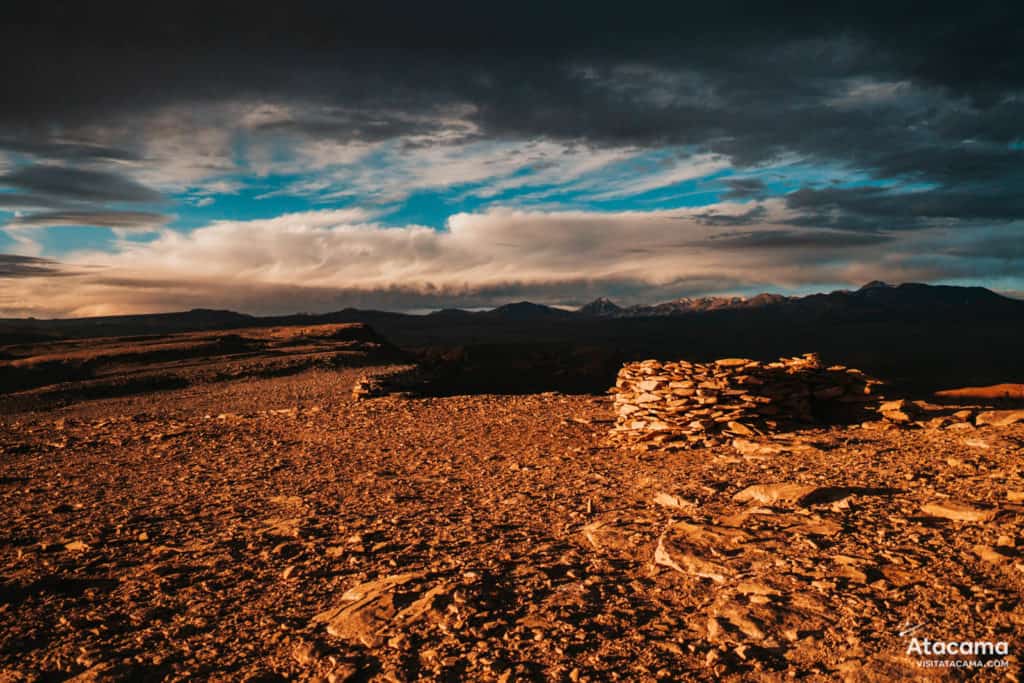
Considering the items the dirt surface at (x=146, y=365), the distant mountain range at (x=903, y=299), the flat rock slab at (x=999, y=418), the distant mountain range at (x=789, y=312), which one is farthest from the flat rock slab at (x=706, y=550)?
the distant mountain range at (x=903, y=299)

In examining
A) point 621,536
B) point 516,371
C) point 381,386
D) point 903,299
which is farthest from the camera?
point 903,299

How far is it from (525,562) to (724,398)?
5.96 meters

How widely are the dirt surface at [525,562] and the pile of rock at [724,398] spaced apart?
0.87 metres

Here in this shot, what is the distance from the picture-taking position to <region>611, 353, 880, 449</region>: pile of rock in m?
9.84

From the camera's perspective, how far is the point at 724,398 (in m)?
9.98

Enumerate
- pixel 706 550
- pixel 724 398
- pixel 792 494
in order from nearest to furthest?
pixel 706 550 < pixel 792 494 < pixel 724 398

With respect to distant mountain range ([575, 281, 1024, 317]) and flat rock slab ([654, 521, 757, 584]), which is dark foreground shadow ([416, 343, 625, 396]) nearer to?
flat rock slab ([654, 521, 757, 584])

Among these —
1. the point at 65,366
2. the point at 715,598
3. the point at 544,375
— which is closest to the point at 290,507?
the point at 715,598

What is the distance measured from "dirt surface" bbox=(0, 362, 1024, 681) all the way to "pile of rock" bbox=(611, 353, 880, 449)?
2.86 feet

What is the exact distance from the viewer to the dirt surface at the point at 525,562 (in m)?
3.74

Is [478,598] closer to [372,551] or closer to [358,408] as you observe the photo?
[372,551]

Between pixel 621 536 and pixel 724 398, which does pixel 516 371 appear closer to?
pixel 724 398

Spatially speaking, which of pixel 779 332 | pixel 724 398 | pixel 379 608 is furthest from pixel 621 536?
pixel 779 332

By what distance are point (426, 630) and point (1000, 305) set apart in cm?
17259
